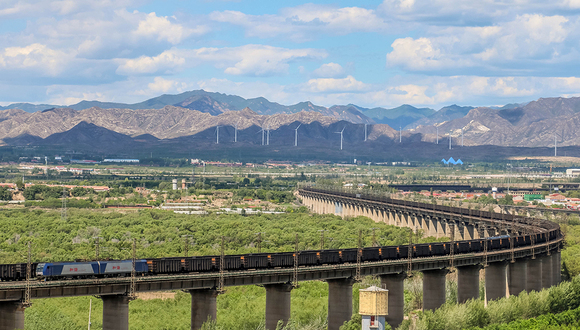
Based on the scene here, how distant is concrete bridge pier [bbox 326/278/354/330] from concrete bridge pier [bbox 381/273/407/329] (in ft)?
12.5

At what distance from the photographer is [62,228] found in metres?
141

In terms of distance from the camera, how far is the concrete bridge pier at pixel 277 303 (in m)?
68.2

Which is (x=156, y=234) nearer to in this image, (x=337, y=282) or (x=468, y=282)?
(x=468, y=282)

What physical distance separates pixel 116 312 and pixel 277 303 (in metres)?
15.2

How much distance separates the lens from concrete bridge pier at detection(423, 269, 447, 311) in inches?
3268

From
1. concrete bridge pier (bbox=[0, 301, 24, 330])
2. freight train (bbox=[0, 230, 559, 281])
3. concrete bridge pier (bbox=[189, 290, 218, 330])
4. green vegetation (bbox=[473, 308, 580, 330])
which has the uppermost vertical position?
freight train (bbox=[0, 230, 559, 281])

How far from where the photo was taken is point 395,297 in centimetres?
7712

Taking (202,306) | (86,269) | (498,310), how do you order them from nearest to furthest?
(86,269) < (202,306) < (498,310)

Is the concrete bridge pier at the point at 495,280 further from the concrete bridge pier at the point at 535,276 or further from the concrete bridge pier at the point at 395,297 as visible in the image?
the concrete bridge pier at the point at 395,297

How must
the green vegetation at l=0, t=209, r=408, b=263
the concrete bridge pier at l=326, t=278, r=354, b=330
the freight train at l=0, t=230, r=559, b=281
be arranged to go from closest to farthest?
the freight train at l=0, t=230, r=559, b=281 < the concrete bridge pier at l=326, t=278, r=354, b=330 < the green vegetation at l=0, t=209, r=408, b=263

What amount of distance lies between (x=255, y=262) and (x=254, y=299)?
23732 mm

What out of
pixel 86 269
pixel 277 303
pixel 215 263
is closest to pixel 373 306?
pixel 215 263

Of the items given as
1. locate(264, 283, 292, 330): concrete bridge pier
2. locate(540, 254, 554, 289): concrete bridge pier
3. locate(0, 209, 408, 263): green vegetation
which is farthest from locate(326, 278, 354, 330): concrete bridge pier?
locate(540, 254, 554, 289): concrete bridge pier

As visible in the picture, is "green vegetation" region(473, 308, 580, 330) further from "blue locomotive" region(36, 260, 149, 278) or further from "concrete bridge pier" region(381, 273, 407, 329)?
"blue locomotive" region(36, 260, 149, 278)
